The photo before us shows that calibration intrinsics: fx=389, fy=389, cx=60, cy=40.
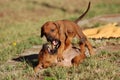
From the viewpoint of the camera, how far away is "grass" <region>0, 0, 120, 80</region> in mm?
6938

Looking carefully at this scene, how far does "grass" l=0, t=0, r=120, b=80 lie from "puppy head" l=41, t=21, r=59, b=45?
590mm

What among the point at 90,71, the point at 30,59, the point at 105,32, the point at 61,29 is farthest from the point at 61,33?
the point at 105,32

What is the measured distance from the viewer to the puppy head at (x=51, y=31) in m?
6.86

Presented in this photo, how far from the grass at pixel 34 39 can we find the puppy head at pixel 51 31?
0.59 m

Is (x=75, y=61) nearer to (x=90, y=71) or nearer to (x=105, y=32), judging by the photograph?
(x=90, y=71)

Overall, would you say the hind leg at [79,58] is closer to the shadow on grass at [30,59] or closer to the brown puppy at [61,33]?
the brown puppy at [61,33]

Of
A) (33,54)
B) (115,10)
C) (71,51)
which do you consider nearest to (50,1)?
(115,10)

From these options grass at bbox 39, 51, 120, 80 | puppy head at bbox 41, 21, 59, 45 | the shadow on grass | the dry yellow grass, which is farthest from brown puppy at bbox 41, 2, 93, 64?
the dry yellow grass

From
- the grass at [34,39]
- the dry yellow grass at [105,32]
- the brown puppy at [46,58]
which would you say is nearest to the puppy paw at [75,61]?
the grass at [34,39]

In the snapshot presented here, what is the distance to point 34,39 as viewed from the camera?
10805 millimetres

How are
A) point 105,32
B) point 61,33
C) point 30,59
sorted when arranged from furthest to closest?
point 105,32
point 30,59
point 61,33

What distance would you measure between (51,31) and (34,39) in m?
3.95

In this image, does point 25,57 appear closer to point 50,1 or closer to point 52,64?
point 52,64

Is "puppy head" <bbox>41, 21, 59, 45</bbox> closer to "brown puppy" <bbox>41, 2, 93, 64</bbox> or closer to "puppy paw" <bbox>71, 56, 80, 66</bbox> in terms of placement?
"brown puppy" <bbox>41, 2, 93, 64</bbox>
